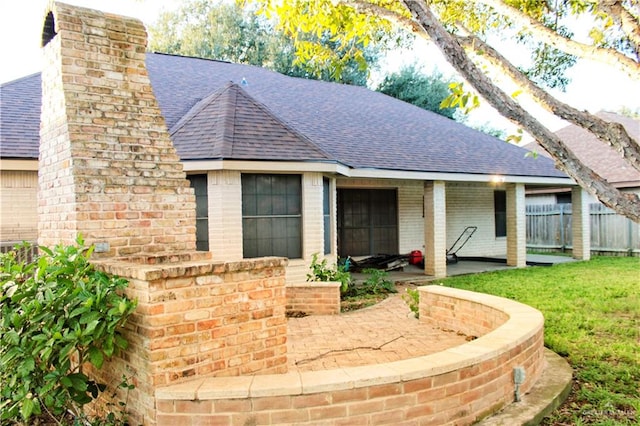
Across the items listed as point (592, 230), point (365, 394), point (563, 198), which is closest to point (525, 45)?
point (365, 394)

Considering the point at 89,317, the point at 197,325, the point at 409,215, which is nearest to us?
the point at 89,317

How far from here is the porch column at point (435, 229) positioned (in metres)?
12.3

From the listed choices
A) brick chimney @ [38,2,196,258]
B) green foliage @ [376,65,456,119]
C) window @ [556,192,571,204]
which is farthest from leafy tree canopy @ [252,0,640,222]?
green foliage @ [376,65,456,119]

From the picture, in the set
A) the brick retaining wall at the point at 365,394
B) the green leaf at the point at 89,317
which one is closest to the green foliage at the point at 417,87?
the brick retaining wall at the point at 365,394

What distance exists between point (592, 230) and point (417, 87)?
40.8 feet

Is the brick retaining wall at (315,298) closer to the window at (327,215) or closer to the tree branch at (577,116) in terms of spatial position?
A: the window at (327,215)

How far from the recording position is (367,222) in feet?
46.7

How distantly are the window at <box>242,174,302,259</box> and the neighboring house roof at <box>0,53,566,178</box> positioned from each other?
580 mm

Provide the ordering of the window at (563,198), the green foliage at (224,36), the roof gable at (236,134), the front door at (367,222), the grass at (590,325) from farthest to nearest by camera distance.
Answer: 1. the green foliage at (224,36)
2. the window at (563,198)
3. the front door at (367,222)
4. the roof gable at (236,134)
5. the grass at (590,325)

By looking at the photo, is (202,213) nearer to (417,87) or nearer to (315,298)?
(315,298)

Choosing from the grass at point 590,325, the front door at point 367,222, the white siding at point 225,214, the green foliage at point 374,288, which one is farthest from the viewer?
the front door at point 367,222

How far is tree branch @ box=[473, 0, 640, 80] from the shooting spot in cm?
430

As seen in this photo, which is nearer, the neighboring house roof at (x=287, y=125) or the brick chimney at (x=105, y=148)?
the brick chimney at (x=105, y=148)

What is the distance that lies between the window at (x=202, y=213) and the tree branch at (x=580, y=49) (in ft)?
19.5
